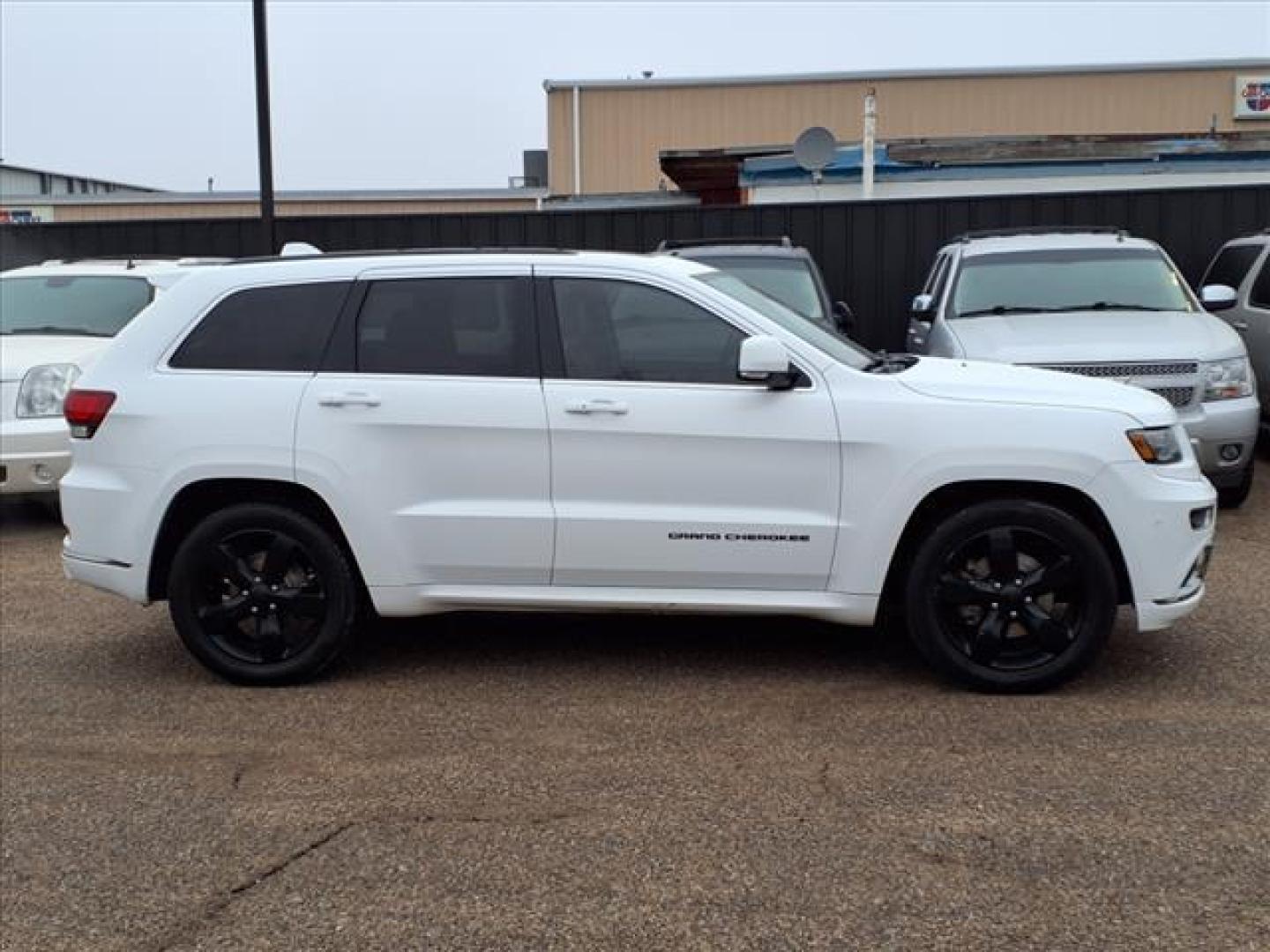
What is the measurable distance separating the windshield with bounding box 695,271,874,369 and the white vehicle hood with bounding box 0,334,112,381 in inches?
173

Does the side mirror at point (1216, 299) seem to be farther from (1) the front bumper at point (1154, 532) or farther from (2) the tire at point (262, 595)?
(2) the tire at point (262, 595)

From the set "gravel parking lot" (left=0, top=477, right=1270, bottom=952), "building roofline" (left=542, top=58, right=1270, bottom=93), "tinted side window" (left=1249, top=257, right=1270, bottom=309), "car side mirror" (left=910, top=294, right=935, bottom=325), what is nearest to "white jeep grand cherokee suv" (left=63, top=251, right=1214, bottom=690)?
"gravel parking lot" (left=0, top=477, right=1270, bottom=952)

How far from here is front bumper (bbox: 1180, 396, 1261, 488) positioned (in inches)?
306

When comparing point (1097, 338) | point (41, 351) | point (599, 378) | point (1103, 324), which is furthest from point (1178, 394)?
point (41, 351)

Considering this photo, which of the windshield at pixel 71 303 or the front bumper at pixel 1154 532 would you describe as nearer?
the front bumper at pixel 1154 532

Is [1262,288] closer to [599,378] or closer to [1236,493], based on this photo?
[1236,493]

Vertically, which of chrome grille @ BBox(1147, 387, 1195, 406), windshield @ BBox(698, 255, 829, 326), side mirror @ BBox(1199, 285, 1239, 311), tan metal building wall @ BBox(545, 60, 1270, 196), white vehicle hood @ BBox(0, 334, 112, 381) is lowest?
chrome grille @ BBox(1147, 387, 1195, 406)

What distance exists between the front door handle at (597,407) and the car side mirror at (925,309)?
4.94 metres

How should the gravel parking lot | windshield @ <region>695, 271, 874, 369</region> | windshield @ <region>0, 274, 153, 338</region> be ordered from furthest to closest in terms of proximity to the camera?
windshield @ <region>0, 274, 153, 338</region> < windshield @ <region>695, 271, 874, 369</region> < the gravel parking lot

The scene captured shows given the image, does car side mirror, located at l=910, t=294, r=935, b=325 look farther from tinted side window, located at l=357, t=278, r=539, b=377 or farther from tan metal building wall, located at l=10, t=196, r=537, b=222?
tan metal building wall, located at l=10, t=196, r=537, b=222

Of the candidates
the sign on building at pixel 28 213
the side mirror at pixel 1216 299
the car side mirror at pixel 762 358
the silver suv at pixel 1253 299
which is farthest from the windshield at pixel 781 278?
the sign on building at pixel 28 213

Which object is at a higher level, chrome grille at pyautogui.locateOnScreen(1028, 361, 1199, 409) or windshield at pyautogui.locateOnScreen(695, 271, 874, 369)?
windshield at pyautogui.locateOnScreen(695, 271, 874, 369)

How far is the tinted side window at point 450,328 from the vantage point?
519 centimetres

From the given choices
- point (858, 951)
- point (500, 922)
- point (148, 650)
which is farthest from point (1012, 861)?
point (148, 650)
